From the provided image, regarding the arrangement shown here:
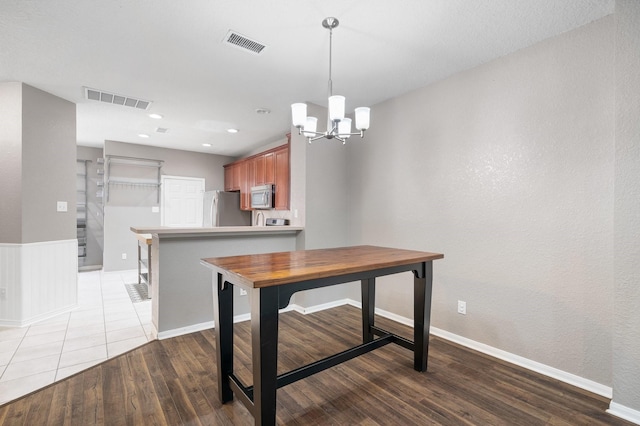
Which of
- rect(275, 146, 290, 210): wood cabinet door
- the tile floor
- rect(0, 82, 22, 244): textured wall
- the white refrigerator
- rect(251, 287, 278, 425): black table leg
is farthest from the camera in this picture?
the white refrigerator

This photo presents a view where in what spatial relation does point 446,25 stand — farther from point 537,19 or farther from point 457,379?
point 457,379

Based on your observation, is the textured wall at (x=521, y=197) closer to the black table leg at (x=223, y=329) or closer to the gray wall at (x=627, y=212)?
the gray wall at (x=627, y=212)

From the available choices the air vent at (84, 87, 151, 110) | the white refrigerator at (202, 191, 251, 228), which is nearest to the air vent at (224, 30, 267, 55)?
the air vent at (84, 87, 151, 110)

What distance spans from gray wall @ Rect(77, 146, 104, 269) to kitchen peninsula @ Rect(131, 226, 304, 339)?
4.13 meters

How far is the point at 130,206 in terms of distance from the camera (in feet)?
19.2

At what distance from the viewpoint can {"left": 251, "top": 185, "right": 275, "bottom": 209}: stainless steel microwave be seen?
4.79 meters

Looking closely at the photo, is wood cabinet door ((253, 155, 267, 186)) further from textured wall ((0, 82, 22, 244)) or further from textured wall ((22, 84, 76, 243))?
textured wall ((0, 82, 22, 244))

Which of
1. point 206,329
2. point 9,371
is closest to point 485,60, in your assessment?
point 206,329

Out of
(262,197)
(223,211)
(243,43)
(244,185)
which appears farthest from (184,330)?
(244,185)

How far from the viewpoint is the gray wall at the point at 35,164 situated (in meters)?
3.12

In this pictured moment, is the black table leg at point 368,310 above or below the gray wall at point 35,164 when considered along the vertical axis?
below

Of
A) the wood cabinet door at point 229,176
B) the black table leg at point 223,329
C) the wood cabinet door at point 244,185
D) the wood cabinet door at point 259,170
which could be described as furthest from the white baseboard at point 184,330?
the wood cabinet door at point 229,176

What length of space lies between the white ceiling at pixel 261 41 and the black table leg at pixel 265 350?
181 cm

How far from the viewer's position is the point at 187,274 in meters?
2.98
